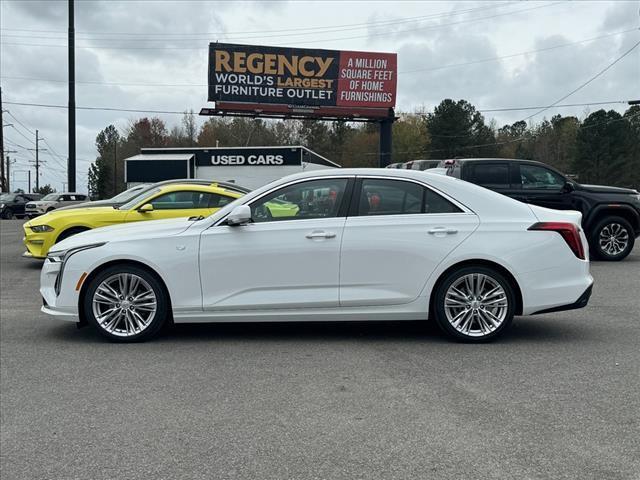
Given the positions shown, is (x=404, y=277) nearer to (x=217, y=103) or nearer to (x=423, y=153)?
(x=217, y=103)

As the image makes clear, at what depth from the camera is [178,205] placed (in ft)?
36.3

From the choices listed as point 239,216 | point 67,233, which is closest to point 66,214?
point 67,233

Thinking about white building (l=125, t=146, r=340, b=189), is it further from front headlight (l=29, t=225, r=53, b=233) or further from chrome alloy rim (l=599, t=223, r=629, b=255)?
front headlight (l=29, t=225, r=53, b=233)

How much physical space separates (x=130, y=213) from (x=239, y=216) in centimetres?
550

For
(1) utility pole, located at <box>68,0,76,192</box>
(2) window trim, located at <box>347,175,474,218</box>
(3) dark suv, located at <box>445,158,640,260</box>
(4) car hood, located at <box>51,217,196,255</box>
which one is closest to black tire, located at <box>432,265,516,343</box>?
(2) window trim, located at <box>347,175,474,218</box>

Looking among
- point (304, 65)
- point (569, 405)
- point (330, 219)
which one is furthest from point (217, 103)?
point (569, 405)

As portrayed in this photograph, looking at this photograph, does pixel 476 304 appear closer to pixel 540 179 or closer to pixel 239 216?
pixel 239 216

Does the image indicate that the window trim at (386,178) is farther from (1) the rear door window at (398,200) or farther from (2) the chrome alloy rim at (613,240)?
(2) the chrome alloy rim at (613,240)

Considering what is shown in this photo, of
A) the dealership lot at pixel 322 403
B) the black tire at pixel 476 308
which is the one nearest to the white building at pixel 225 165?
the dealership lot at pixel 322 403

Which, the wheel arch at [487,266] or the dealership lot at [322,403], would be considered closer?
the dealership lot at [322,403]

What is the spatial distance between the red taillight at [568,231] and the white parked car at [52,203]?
102 ft

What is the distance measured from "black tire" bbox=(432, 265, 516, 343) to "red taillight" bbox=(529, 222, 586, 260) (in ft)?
2.00

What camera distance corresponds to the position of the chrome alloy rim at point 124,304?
19.6 feet

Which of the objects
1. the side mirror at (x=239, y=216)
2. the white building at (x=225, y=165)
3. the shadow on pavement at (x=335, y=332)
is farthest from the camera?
the white building at (x=225, y=165)
